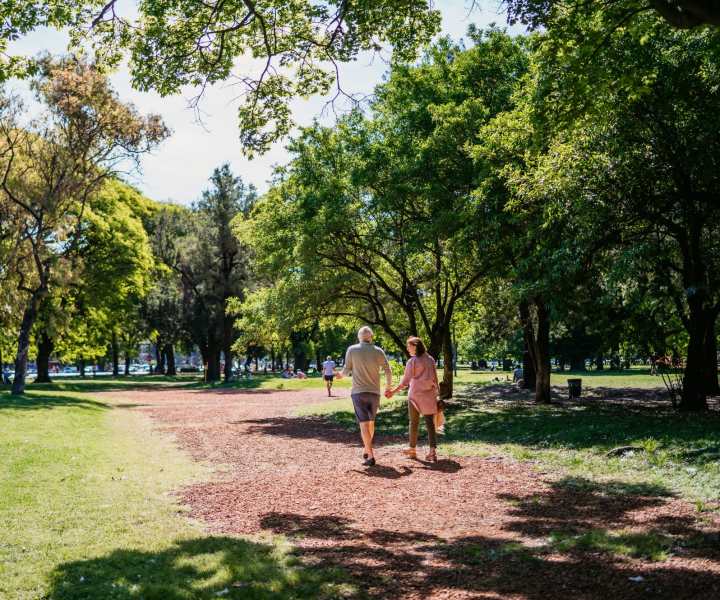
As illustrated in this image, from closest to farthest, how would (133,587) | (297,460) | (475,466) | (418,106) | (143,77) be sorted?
(133,587), (143,77), (475,466), (297,460), (418,106)

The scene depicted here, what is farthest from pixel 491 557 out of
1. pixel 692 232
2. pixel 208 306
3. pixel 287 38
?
pixel 208 306

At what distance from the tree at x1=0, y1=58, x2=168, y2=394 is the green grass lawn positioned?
1704 centimetres

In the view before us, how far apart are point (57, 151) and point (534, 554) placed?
25917mm

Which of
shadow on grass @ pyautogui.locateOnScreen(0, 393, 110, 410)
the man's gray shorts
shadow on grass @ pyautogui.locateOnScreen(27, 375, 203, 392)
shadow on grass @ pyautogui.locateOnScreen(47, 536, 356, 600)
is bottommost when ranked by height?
shadow on grass @ pyautogui.locateOnScreen(27, 375, 203, 392)

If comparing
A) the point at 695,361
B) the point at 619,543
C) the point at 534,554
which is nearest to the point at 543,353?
the point at 695,361

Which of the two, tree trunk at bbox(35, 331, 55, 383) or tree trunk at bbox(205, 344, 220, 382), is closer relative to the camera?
tree trunk at bbox(35, 331, 55, 383)

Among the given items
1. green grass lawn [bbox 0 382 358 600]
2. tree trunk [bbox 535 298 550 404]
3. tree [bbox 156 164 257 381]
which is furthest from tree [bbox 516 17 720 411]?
tree [bbox 156 164 257 381]

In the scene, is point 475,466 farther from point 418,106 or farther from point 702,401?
point 418,106

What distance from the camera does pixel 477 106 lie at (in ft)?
58.8

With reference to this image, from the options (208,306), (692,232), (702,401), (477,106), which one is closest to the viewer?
(692,232)

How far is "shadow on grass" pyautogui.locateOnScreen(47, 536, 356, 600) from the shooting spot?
4.62m

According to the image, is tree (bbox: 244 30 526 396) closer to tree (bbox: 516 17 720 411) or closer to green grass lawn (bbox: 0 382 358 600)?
tree (bbox: 516 17 720 411)

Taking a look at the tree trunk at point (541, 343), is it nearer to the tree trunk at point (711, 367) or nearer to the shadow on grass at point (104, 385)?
the tree trunk at point (711, 367)

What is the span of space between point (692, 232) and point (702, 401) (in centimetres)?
482
